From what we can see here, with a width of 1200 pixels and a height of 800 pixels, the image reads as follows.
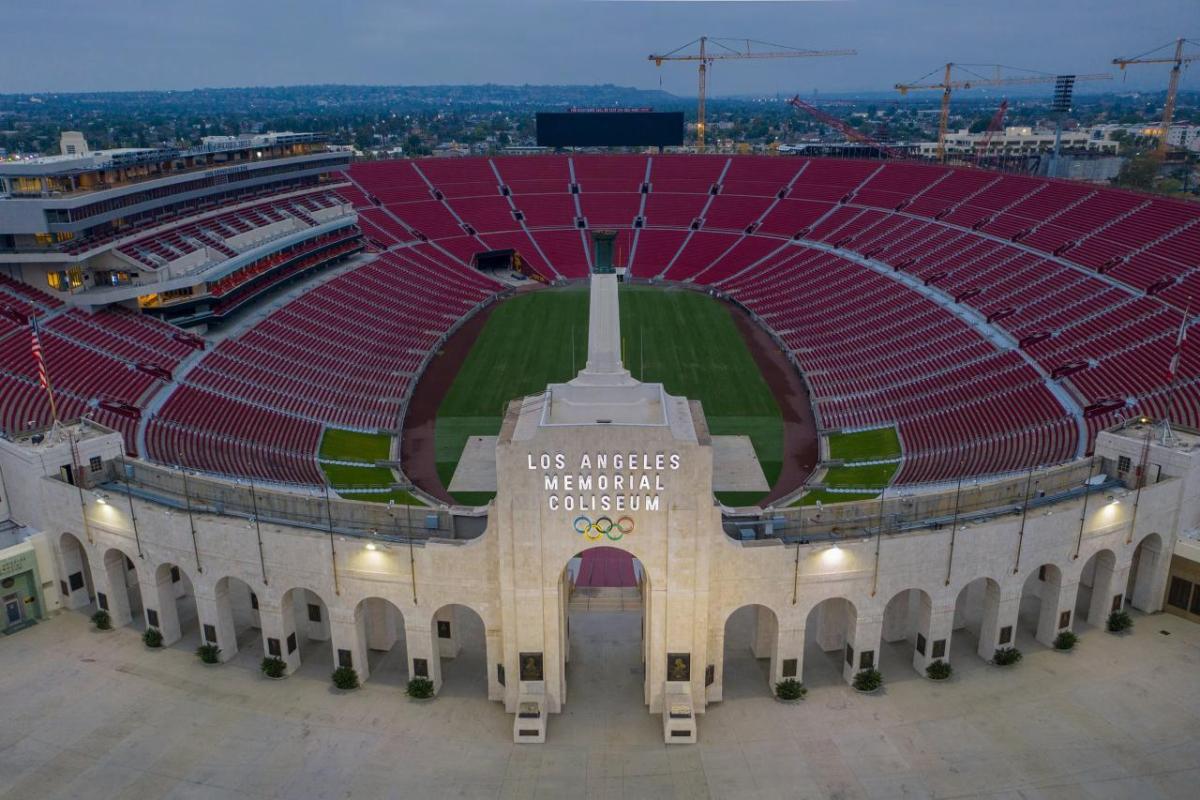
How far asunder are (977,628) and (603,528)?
17.0m

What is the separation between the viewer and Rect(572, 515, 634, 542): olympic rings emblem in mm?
29453

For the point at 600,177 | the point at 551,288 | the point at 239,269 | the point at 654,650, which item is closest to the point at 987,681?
the point at 654,650

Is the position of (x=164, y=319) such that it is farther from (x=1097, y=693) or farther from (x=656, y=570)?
(x=1097, y=693)

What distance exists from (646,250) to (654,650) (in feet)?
280

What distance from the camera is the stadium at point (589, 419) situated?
3103 cm

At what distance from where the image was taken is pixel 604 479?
2908 cm

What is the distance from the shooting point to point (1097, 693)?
31.4 m

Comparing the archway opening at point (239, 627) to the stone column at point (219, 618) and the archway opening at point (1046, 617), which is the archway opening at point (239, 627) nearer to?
the stone column at point (219, 618)

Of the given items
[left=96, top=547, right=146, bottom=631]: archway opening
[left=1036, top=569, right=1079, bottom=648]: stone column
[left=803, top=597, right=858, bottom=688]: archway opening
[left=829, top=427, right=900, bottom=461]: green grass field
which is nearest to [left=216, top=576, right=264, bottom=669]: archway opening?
[left=96, top=547, right=146, bottom=631]: archway opening

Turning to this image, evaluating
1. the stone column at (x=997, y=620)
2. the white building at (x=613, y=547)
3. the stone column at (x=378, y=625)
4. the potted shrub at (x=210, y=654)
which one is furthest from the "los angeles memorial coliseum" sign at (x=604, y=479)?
the potted shrub at (x=210, y=654)

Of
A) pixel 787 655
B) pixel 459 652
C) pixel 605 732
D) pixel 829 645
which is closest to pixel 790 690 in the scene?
pixel 787 655

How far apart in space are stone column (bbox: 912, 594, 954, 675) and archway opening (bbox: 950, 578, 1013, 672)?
2.73 ft

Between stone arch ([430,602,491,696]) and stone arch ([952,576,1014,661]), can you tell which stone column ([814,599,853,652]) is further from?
stone arch ([430,602,491,696])

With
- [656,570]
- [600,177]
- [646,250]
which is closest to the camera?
[656,570]
